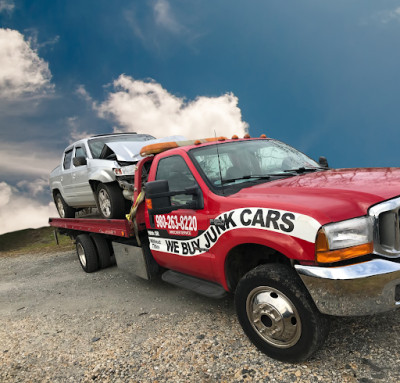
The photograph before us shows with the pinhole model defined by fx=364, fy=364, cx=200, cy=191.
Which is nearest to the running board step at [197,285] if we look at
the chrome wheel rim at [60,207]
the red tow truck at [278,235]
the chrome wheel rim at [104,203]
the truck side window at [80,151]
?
the red tow truck at [278,235]

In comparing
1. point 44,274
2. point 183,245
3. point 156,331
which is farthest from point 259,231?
point 44,274

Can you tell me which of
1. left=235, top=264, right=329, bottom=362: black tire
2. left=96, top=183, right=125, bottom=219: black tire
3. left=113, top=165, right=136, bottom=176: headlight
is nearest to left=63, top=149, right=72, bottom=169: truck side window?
left=96, top=183, right=125, bottom=219: black tire

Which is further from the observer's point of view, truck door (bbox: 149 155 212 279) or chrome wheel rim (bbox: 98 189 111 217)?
chrome wheel rim (bbox: 98 189 111 217)

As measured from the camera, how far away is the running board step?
3770mm

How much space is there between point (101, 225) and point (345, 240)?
4.52m

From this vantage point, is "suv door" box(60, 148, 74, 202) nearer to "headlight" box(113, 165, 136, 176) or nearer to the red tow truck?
"headlight" box(113, 165, 136, 176)

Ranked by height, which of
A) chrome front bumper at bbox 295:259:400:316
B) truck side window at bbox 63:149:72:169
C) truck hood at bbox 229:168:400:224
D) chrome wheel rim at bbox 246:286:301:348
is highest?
truck side window at bbox 63:149:72:169

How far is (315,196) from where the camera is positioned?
9.53ft

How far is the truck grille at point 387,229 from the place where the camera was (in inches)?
106

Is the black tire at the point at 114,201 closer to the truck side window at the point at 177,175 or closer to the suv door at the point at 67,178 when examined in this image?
the truck side window at the point at 177,175

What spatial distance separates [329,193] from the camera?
2.91m

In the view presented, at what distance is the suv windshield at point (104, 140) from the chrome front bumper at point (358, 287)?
5183 millimetres

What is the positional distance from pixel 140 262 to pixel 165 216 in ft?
3.83

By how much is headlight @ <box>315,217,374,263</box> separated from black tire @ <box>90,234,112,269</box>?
17.2 ft
